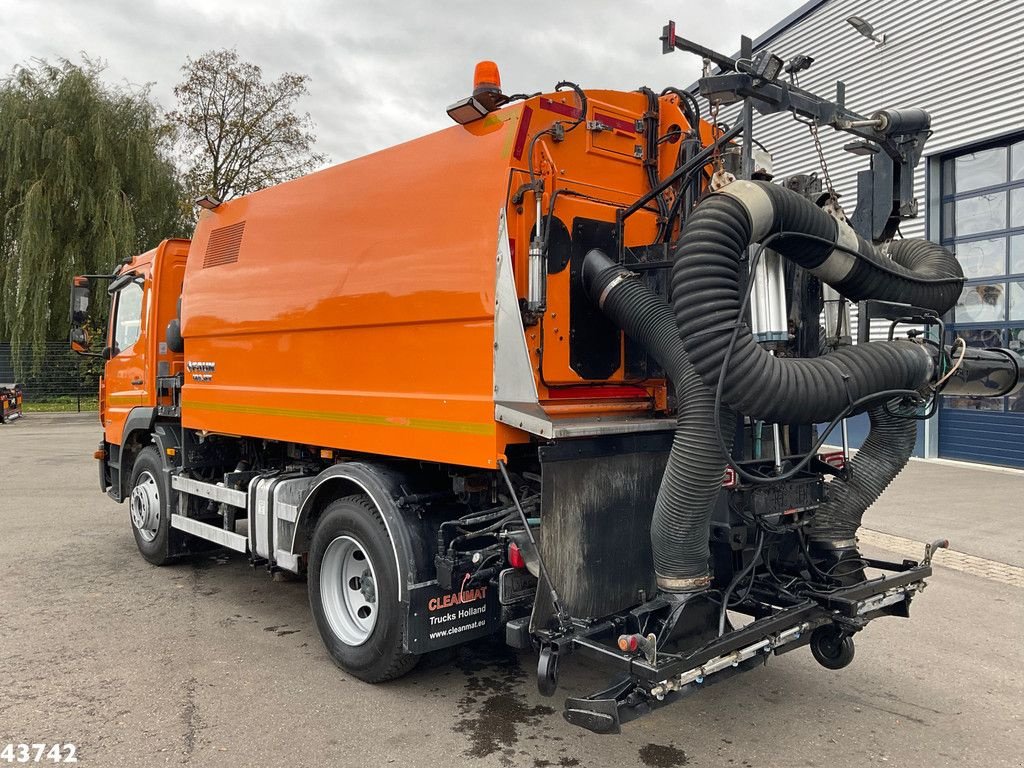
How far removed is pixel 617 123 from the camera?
4328mm

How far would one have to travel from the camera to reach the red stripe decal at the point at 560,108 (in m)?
3.92

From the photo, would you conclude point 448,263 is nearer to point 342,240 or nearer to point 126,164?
point 342,240

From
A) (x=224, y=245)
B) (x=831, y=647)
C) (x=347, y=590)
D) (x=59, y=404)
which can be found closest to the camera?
(x=831, y=647)

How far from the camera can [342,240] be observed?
4723mm

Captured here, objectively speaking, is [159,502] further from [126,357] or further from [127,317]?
[127,317]

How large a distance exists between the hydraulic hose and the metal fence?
25.3 meters

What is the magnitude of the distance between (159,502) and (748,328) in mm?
5458

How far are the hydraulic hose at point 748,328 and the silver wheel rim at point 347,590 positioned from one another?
2334mm

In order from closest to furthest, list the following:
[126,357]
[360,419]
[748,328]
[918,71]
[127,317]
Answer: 1. [748,328]
2. [360,419]
3. [126,357]
4. [127,317]
5. [918,71]

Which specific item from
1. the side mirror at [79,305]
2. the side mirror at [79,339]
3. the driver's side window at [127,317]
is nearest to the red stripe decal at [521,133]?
the driver's side window at [127,317]

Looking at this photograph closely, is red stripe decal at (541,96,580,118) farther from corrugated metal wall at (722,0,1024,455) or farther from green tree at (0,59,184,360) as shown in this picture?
green tree at (0,59,184,360)

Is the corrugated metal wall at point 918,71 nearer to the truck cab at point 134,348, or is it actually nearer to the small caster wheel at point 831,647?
the truck cab at point 134,348

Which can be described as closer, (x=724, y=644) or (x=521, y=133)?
(x=724, y=644)

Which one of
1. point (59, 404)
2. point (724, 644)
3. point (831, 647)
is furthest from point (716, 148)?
point (59, 404)
